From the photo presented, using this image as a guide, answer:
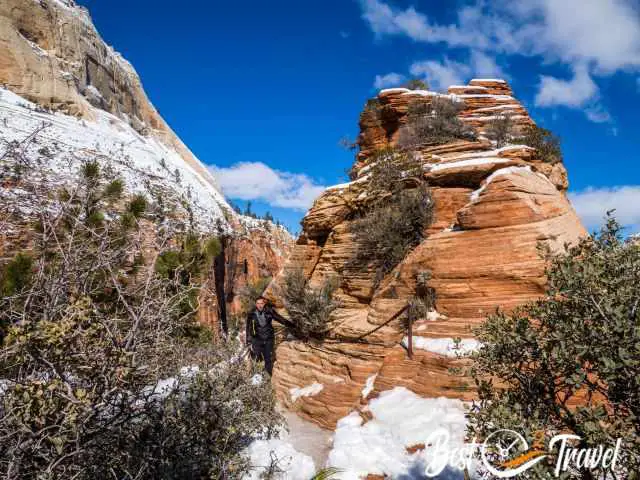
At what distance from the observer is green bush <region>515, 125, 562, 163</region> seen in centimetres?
1222

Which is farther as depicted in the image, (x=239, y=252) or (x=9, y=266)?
(x=239, y=252)

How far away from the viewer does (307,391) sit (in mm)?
7328

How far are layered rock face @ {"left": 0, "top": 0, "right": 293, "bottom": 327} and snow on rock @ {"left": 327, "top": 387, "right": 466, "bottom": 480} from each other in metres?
13.3

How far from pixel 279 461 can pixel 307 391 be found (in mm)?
3220

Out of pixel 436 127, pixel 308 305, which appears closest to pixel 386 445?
pixel 308 305

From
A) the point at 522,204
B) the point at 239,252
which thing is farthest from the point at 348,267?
the point at 239,252

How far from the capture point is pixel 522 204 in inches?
271

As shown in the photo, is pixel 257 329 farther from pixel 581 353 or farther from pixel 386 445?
pixel 581 353

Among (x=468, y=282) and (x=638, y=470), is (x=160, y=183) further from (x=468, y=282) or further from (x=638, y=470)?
(x=638, y=470)

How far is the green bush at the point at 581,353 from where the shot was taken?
2025 mm

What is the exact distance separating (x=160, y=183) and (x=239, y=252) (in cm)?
897

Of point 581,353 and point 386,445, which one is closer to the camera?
point 581,353

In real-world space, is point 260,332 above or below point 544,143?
below

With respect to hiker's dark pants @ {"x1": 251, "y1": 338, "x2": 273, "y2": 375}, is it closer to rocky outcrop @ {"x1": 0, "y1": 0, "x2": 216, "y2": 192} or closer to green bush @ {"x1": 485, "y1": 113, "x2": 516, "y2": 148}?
green bush @ {"x1": 485, "y1": 113, "x2": 516, "y2": 148}
